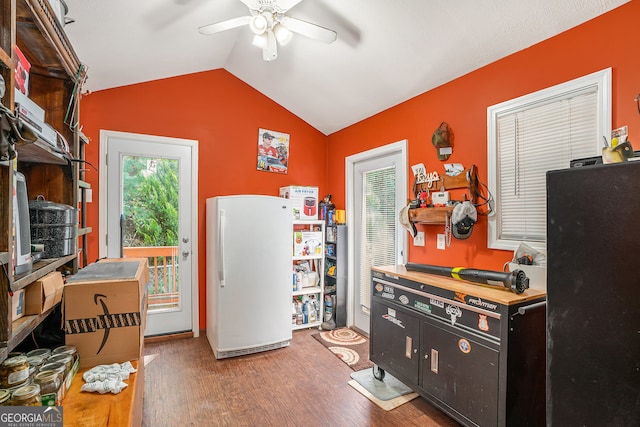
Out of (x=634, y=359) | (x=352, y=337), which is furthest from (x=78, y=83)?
(x=352, y=337)

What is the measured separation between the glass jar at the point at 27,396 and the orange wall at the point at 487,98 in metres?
2.48

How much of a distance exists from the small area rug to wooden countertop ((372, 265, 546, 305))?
3.37 ft

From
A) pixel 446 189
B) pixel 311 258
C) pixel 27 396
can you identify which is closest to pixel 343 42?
pixel 446 189

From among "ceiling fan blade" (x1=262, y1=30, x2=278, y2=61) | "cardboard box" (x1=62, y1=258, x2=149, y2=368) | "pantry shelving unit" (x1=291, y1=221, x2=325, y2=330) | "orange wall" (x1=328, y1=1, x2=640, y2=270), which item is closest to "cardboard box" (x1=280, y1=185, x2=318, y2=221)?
"pantry shelving unit" (x1=291, y1=221, x2=325, y2=330)

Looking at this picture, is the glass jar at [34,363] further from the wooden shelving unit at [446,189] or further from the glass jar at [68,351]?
the wooden shelving unit at [446,189]

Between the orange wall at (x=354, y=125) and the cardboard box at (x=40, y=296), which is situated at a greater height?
the orange wall at (x=354, y=125)

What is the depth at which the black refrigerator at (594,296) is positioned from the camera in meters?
0.90

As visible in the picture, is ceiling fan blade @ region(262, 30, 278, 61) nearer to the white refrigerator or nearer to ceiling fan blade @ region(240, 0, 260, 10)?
ceiling fan blade @ region(240, 0, 260, 10)

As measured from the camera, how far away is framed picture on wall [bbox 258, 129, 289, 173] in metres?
3.80

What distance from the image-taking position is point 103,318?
56.1 inches

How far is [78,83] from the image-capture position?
1644mm

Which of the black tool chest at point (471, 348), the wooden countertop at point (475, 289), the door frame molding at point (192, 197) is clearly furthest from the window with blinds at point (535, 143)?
the door frame molding at point (192, 197)

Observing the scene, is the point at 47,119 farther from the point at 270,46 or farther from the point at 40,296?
the point at 270,46

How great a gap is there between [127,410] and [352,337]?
8.67 ft
